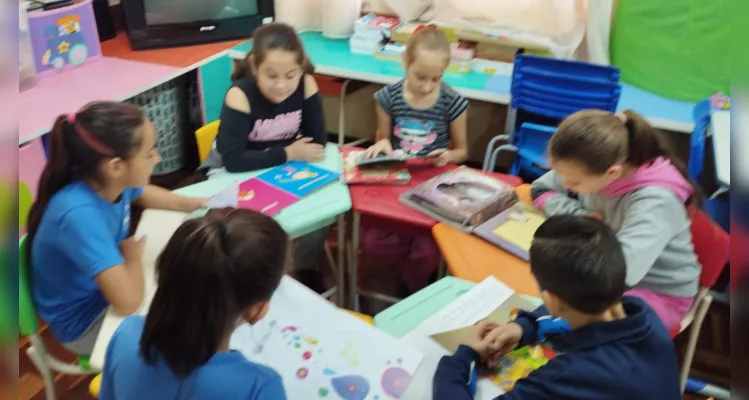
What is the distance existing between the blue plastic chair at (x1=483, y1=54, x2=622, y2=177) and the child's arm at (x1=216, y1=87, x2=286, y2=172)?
0.97 m

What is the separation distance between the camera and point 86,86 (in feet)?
8.72

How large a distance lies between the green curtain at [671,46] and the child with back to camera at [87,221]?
7.54ft

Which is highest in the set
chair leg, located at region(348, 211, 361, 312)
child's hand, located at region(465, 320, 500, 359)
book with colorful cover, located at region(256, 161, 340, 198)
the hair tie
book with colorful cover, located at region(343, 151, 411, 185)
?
the hair tie

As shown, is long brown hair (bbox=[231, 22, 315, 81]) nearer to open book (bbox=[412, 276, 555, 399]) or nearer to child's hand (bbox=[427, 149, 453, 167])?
child's hand (bbox=[427, 149, 453, 167])

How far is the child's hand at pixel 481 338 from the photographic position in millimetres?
1221

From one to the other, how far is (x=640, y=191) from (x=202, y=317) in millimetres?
1108

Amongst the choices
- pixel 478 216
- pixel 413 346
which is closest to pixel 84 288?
pixel 413 346

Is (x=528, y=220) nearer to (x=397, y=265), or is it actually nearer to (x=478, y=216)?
(x=478, y=216)

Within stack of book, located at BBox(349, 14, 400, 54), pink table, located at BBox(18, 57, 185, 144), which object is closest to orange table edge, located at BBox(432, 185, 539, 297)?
pink table, located at BBox(18, 57, 185, 144)

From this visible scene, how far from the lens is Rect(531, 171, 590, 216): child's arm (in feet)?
5.73

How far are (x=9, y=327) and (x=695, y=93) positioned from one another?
298 cm

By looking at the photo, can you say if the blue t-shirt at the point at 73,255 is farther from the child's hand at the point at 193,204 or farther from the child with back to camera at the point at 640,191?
the child with back to camera at the point at 640,191

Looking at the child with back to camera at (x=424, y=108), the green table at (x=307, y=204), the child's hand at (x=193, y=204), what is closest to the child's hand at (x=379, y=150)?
the child with back to camera at (x=424, y=108)

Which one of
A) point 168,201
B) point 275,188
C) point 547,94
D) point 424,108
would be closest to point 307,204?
point 275,188
